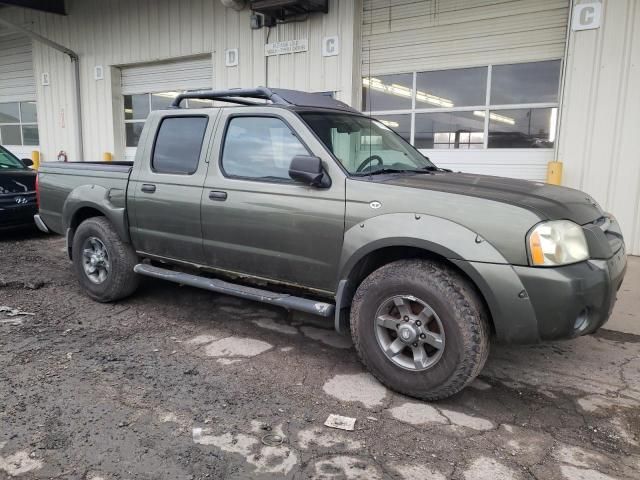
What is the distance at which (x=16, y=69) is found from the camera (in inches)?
595

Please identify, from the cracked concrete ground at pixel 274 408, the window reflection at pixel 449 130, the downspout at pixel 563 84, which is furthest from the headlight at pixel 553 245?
the window reflection at pixel 449 130

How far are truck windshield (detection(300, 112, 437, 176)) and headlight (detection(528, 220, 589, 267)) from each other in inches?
51.2

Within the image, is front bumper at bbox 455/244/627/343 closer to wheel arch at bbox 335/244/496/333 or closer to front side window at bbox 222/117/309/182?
wheel arch at bbox 335/244/496/333

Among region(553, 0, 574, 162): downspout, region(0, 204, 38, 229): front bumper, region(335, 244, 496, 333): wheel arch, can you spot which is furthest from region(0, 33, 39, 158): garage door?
region(335, 244, 496, 333): wheel arch

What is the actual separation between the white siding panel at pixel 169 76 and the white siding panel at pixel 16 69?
13.2 feet

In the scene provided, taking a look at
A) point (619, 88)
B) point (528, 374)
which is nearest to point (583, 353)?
point (528, 374)

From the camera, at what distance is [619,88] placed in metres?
7.03

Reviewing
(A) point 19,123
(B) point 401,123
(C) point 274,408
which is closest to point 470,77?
(B) point 401,123

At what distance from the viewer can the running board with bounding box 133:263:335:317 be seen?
11.8 feet

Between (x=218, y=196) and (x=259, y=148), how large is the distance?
0.51 metres

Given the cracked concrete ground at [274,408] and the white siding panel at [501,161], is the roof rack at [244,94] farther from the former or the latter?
the white siding panel at [501,161]

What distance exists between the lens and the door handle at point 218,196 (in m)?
4.04

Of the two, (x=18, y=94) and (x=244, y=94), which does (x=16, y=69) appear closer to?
(x=18, y=94)

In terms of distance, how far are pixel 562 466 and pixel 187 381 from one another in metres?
2.34
